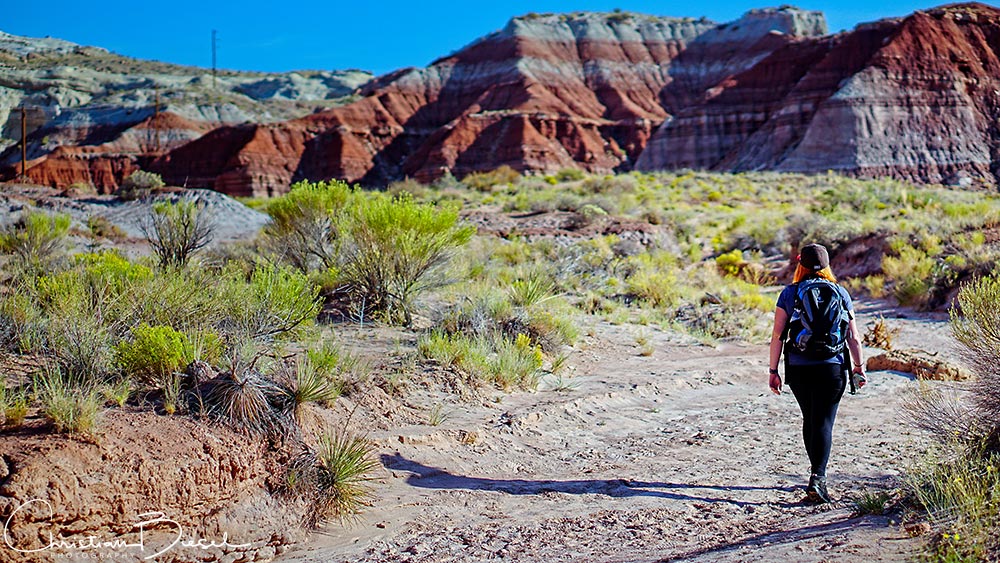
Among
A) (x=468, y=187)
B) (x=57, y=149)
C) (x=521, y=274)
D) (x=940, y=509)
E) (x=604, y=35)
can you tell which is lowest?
(x=940, y=509)

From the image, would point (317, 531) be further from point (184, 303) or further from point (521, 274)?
point (521, 274)

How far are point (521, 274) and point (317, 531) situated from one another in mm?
7866

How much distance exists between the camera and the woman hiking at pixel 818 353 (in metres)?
4.88

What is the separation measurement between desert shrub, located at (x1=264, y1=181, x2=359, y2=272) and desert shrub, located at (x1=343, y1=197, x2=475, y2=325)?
124cm

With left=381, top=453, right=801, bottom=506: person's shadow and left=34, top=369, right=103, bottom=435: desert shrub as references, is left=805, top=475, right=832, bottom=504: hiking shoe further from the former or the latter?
left=34, top=369, right=103, bottom=435: desert shrub

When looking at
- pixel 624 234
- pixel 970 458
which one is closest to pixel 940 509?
pixel 970 458

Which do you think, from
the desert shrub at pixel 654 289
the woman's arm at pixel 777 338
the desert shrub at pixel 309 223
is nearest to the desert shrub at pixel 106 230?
the desert shrub at pixel 309 223

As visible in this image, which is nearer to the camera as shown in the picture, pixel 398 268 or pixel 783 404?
pixel 783 404

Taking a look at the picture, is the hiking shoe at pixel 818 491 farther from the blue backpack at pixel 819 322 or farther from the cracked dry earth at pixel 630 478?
the blue backpack at pixel 819 322

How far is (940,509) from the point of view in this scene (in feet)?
A: 12.2

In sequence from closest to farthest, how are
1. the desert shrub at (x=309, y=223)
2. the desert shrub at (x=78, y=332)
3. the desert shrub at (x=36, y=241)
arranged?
the desert shrub at (x=78, y=332) → the desert shrub at (x=309, y=223) → the desert shrub at (x=36, y=241)

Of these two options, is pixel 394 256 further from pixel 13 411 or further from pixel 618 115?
pixel 618 115

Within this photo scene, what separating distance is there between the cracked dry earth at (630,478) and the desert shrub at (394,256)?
2414mm

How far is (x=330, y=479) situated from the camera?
5012 mm
